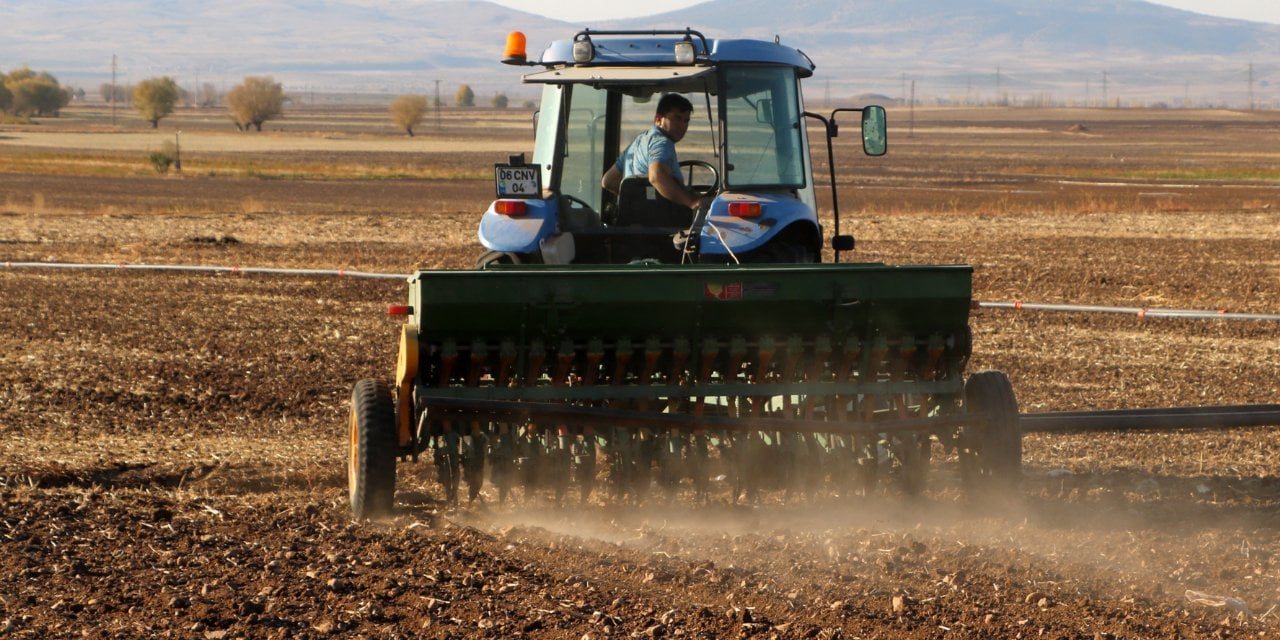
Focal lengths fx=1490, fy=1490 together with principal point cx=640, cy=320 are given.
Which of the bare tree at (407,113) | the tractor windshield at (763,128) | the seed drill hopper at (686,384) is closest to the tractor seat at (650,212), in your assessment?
the tractor windshield at (763,128)

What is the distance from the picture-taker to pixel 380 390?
21.6 feet

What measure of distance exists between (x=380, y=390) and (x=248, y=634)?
183 centimetres

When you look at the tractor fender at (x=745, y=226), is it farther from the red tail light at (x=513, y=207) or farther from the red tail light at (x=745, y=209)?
the red tail light at (x=513, y=207)

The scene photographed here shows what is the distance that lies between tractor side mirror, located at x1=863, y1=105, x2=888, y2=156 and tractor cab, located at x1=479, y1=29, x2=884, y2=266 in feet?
0.04

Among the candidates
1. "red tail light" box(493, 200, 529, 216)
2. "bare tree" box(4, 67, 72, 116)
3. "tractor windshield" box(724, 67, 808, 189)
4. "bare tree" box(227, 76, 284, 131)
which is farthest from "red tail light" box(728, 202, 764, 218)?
"bare tree" box(4, 67, 72, 116)

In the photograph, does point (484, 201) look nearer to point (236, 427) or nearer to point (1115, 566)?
point (236, 427)

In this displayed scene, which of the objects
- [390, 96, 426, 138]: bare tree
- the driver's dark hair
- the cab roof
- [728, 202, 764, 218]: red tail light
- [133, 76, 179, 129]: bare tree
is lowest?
[728, 202, 764, 218]: red tail light

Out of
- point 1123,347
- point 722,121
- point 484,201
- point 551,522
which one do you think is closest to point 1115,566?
point 551,522

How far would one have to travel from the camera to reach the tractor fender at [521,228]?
7.58 m

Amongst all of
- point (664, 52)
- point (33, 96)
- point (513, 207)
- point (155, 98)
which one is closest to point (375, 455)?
point (513, 207)

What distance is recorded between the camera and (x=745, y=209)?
24.4 feet

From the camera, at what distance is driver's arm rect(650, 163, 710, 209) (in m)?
7.39

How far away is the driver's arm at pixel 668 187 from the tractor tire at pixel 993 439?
65.3 inches

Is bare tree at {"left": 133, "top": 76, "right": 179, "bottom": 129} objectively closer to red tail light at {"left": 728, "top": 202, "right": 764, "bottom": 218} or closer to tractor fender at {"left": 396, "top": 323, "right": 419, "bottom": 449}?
red tail light at {"left": 728, "top": 202, "right": 764, "bottom": 218}
